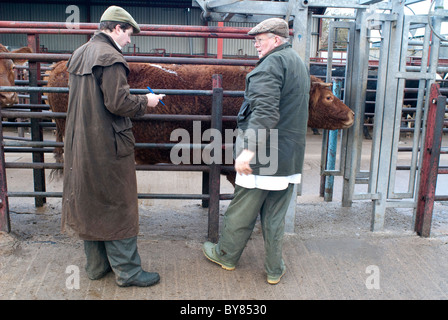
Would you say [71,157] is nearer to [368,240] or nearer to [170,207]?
[170,207]

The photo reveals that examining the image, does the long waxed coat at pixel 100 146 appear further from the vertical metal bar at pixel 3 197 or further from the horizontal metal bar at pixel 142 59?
the vertical metal bar at pixel 3 197

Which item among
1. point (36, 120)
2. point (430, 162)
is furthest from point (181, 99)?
point (430, 162)

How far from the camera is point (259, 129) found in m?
2.81

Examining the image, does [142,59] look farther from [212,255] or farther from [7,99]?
[212,255]

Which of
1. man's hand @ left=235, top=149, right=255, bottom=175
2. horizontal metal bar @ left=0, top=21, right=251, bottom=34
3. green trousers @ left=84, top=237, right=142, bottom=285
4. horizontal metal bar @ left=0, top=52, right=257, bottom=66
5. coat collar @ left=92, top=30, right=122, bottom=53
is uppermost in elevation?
horizontal metal bar @ left=0, top=21, right=251, bottom=34

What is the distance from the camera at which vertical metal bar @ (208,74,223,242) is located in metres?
3.70

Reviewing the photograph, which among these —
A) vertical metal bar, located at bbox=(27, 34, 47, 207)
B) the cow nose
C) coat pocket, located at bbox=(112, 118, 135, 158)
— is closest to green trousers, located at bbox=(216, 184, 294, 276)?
coat pocket, located at bbox=(112, 118, 135, 158)

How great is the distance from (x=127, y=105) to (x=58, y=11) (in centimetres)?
1998

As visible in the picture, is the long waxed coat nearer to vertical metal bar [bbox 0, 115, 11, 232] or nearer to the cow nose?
vertical metal bar [bbox 0, 115, 11, 232]

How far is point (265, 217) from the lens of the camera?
3268 mm

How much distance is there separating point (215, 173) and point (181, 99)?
0.85 metres

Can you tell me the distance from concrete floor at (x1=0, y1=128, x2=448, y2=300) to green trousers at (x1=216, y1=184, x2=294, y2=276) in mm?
239

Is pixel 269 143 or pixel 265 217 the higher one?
pixel 269 143

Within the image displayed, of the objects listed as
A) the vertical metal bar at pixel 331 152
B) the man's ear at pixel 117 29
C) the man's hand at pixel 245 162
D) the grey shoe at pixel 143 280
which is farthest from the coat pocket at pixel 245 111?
the vertical metal bar at pixel 331 152
